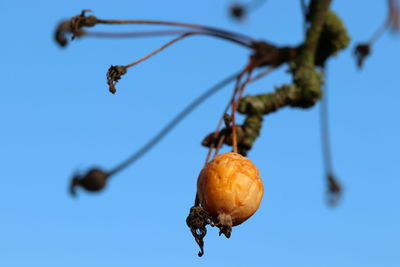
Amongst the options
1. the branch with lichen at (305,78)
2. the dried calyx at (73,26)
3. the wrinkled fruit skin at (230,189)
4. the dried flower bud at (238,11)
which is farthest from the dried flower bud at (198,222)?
the dried flower bud at (238,11)

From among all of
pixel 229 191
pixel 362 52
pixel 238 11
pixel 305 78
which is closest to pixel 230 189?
pixel 229 191

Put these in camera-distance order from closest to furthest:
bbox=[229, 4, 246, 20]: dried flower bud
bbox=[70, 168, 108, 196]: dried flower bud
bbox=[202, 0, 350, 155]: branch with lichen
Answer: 1. bbox=[70, 168, 108, 196]: dried flower bud
2. bbox=[202, 0, 350, 155]: branch with lichen
3. bbox=[229, 4, 246, 20]: dried flower bud

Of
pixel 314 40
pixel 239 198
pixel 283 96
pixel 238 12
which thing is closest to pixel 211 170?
pixel 239 198

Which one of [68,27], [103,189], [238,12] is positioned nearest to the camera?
[103,189]

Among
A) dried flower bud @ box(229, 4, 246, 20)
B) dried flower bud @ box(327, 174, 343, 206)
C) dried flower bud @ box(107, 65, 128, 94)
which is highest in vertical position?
dried flower bud @ box(229, 4, 246, 20)

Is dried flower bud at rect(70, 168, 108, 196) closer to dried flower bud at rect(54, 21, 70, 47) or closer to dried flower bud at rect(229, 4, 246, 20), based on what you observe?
dried flower bud at rect(54, 21, 70, 47)

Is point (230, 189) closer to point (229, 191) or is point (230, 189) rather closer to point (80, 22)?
point (229, 191)

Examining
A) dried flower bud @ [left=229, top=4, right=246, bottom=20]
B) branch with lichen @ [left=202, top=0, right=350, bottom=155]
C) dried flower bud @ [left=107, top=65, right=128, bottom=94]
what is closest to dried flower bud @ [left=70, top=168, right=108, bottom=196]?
dried flower bud @ [left=107, top=65, right=128, bottom=94]

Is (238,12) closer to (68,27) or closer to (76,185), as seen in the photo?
(68,27)

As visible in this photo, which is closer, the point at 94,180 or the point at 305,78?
the point at 94,180
